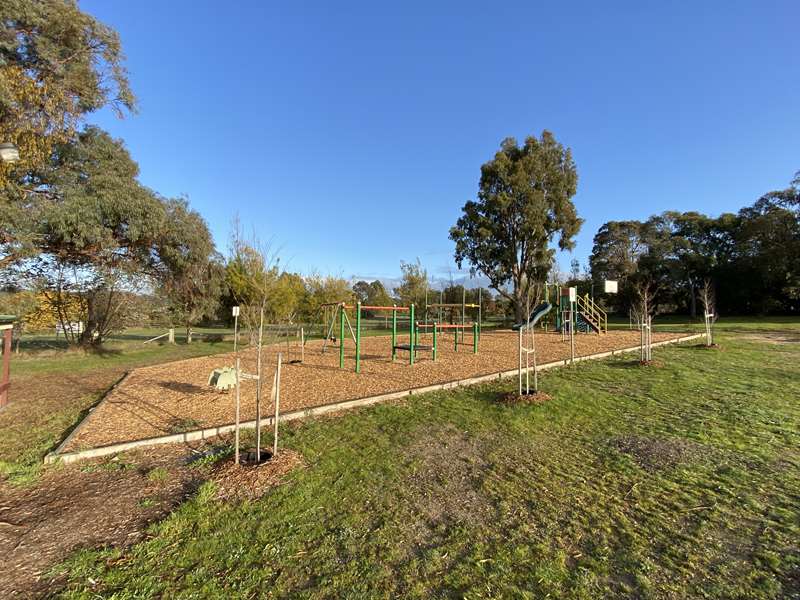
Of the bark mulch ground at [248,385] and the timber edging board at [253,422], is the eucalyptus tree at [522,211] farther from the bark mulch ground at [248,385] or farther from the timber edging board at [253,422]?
the timber edging board at [253,422]

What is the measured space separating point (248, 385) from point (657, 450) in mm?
7413

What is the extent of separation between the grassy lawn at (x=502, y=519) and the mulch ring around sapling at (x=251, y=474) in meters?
0.14

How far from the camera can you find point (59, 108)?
31.4ft

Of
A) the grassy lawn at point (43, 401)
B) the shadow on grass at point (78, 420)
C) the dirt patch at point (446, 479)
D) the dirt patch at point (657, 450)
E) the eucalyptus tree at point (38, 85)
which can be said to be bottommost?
the grassy lawn at point (43, 401)

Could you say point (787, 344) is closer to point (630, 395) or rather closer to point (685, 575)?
point (630, 395)

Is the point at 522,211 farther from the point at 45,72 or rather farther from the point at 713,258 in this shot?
the point at 713,258

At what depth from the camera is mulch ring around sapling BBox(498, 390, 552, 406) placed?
20.2 ft

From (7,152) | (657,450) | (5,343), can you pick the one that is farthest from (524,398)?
(5,343)

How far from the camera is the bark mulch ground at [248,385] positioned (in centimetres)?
556

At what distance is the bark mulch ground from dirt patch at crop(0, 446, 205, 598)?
2.85 ft

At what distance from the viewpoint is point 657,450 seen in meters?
4.26

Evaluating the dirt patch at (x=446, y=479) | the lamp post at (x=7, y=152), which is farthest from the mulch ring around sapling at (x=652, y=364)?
the lamp post at (x=7, y=152)

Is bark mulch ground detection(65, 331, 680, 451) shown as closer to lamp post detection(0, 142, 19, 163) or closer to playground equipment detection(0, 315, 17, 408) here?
playground equipment detection(0, 315, 17, 408)

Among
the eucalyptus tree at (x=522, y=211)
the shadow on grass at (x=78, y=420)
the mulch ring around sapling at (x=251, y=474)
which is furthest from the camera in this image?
the eucalyptus tree at (x=522, y=211)
